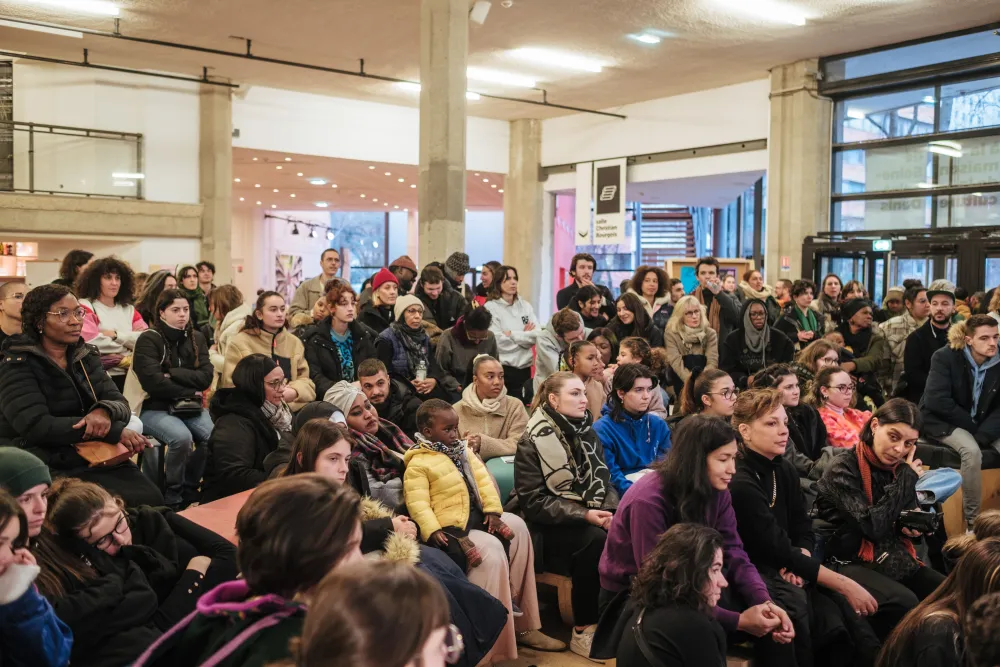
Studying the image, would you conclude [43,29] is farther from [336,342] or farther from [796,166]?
[796,166]

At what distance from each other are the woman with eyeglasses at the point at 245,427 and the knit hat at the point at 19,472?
1.60 metres

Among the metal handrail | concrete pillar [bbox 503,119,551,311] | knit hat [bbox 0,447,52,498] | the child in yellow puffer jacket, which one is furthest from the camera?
concrete pillar [bbox 503,119,551,311]

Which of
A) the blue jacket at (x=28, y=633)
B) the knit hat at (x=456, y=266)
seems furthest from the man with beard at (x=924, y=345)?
the blue jacket at (x=28, y=633)

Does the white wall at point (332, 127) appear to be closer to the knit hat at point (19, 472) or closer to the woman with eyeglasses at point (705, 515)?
the woman with eyeglasses at point (705, 515)

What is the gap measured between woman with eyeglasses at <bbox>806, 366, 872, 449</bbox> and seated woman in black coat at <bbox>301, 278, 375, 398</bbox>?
2997 millimetres

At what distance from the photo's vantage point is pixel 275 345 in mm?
5961

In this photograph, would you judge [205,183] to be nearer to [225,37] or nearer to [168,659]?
[225,37]

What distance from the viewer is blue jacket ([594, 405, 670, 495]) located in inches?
192

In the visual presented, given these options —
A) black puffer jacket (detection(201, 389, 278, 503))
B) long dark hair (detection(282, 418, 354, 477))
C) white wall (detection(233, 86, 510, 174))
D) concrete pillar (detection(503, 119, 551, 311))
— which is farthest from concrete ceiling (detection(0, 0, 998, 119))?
long dark hair (detection(282, 418, 354, 477))

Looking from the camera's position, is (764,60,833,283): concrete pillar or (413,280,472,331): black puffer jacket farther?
(764,60,833,283): concrete pillar

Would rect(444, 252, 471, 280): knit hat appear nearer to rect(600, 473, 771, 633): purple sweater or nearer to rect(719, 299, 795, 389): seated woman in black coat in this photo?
rect(719, 299, 795, 389): seated woman in black coat

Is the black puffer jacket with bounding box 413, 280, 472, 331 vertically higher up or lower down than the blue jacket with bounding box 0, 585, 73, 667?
higher up

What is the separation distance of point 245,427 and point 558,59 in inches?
454

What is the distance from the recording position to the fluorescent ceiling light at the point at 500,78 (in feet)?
51.3
